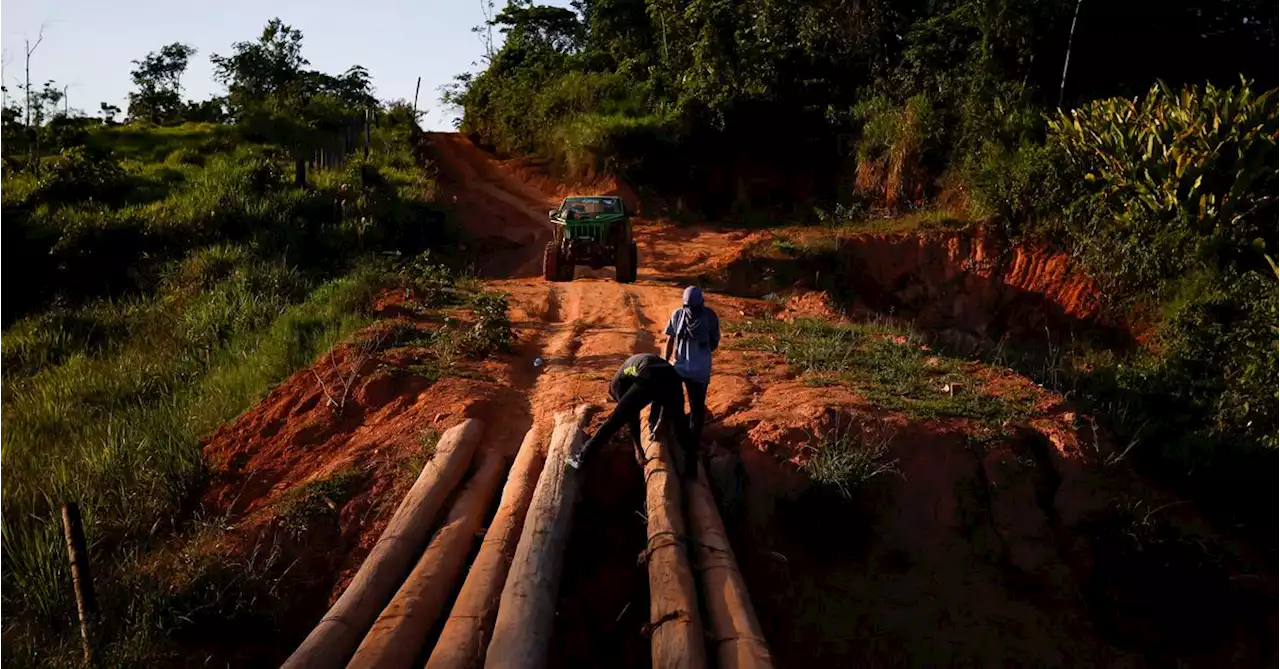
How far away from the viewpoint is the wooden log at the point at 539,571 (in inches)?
176

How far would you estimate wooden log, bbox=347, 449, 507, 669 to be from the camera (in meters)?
4.59

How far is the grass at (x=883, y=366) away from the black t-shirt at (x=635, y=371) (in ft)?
7.72

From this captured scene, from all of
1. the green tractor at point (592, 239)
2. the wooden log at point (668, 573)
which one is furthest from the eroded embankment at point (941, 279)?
the wooden log at point (668, 573)

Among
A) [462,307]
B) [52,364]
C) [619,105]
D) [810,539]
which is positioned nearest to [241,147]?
[619,105]

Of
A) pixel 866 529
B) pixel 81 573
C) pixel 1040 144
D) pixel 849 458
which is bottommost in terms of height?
pixel 866 529

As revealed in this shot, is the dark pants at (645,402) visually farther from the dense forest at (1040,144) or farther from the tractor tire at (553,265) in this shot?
the tractor tire at (553,265)

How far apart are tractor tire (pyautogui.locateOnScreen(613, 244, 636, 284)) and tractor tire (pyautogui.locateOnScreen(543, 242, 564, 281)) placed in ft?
3.08

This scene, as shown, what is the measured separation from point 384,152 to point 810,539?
65.3 ft

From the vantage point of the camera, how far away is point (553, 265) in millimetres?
14234

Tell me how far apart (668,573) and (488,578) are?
1108 mm

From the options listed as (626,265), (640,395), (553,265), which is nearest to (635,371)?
(640,395)

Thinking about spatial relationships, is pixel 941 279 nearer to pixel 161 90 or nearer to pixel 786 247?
pixel 786 247

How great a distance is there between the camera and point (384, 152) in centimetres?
2361

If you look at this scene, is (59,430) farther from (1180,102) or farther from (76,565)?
(1180,102)
